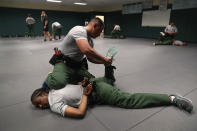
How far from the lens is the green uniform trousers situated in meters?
1.37

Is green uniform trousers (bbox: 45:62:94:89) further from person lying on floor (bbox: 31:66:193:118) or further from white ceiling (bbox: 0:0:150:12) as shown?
white ceiling (bbox: 0:0:150:12)

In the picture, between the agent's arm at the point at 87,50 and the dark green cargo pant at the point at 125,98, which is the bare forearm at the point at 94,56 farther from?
the dark green cargo pant at the point at 125,98

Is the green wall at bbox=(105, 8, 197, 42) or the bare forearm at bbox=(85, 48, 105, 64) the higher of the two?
the green wall at bbox=(105, 8, 197, 42)

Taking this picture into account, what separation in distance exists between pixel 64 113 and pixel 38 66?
6.82 ft

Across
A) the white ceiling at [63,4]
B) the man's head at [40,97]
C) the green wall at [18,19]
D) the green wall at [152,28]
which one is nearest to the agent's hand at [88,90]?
the man's head at [40,97]

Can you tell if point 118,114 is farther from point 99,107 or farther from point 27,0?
point 27,0

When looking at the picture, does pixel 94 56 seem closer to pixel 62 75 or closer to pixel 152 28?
pixel 62 75

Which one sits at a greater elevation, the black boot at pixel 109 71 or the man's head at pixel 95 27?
the man's head at pixel 95 27

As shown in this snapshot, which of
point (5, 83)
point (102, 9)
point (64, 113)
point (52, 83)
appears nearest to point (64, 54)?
point (52, 83)

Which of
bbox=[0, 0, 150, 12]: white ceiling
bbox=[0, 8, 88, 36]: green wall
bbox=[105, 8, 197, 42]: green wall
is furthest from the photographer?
bbox=[0, 8, 88, 36]: green wall

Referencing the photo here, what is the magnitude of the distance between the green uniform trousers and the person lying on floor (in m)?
0.07

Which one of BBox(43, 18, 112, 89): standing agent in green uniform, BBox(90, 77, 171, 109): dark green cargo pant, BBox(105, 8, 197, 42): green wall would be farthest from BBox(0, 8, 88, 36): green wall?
BBox(90, 77, 171, 109): dark green cargo pant

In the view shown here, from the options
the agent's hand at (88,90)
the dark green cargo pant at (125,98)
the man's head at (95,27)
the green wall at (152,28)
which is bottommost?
the dark green cargo pant at (125,98)

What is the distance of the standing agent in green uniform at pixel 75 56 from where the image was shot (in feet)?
4.46
